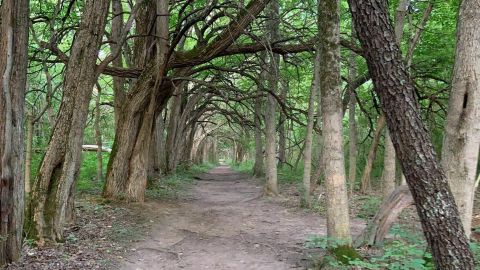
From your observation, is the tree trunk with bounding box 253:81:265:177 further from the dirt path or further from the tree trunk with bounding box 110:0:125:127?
the tree trunk with bounding box 110:0:125:127

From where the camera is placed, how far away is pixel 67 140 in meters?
6.70

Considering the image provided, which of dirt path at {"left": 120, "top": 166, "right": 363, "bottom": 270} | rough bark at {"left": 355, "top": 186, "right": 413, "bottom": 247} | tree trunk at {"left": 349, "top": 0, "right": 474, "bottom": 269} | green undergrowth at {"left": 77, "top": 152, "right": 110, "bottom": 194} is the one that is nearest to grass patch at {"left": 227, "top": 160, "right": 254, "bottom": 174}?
green undergrowth at {"left": 77, "top": 152, "right": 110, "bottom": 194}

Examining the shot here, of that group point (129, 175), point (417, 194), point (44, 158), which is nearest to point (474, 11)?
point (417, 194)

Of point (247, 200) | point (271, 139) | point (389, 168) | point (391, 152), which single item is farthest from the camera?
point (271, 139)

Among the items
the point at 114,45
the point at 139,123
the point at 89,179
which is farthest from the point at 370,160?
the point at 89,179

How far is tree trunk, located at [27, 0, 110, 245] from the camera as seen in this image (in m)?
6.53

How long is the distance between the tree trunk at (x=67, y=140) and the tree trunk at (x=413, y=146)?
4926mm

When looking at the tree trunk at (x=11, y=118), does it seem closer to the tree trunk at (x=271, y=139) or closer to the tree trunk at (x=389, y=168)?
the tree trunk at (x=389, y=168)

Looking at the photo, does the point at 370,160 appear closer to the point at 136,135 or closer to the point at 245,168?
the point at 136,135

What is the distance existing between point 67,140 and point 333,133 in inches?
160

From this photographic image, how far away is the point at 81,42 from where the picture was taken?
22.7 feet

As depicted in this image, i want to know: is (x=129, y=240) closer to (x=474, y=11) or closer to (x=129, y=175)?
(x=129, y=175)

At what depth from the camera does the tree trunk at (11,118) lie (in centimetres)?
510

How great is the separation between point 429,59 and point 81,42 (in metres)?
9.24
